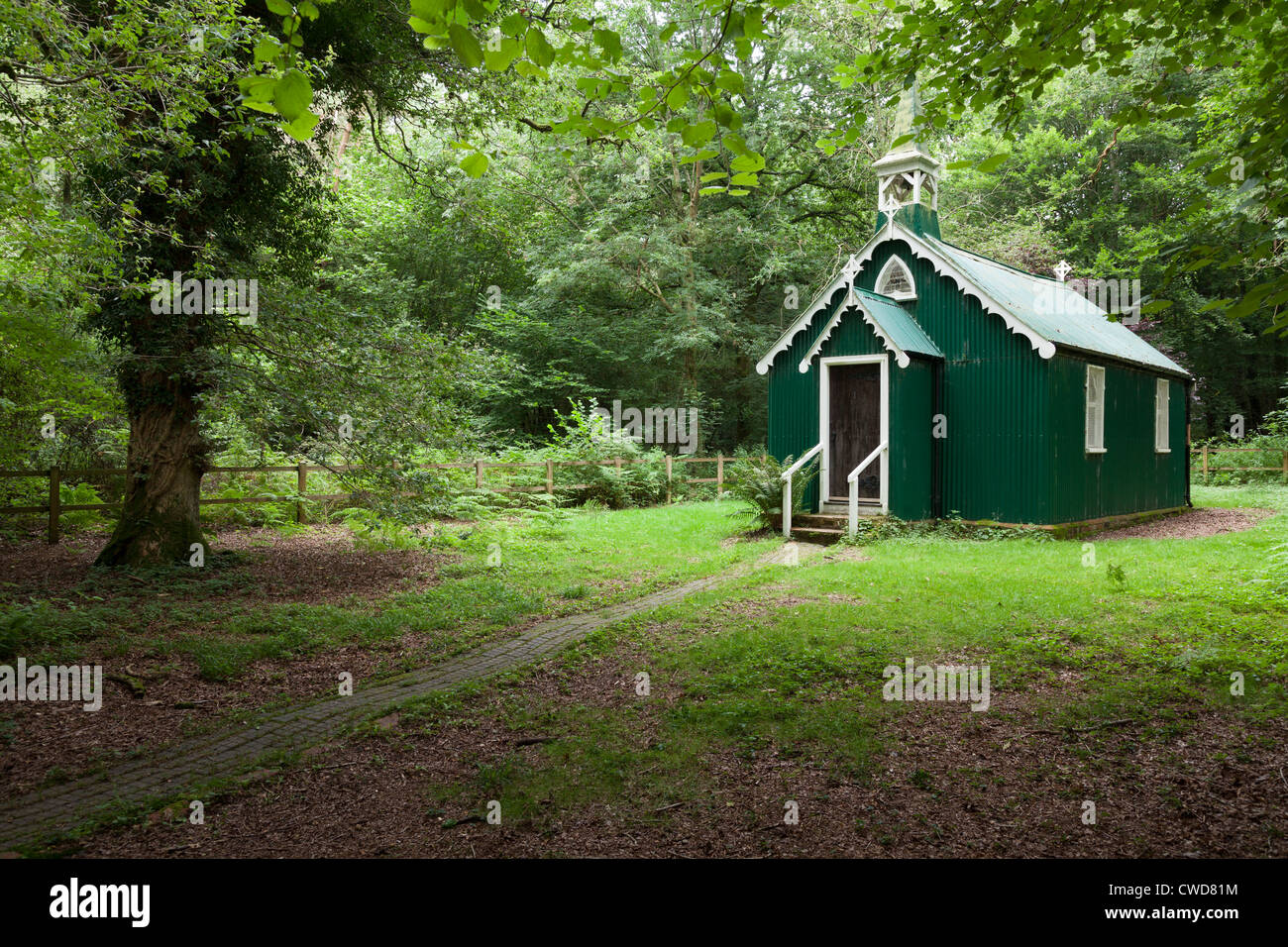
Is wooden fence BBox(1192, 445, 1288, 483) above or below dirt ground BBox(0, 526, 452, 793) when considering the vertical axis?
above

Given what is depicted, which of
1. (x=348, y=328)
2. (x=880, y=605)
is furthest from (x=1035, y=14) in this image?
(x=348, y=328)

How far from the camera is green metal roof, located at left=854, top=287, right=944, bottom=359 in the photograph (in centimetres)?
1417

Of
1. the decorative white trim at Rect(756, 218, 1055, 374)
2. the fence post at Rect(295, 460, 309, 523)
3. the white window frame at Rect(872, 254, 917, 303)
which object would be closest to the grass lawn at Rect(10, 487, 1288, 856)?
the decorative white trim at Rect(756, 218, 1055, 374)

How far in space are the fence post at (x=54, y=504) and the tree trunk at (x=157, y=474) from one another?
3329 mm

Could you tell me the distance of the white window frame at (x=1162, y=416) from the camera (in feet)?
61.0

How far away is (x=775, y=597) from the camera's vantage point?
930 cm

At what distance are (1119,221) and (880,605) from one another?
31.1m

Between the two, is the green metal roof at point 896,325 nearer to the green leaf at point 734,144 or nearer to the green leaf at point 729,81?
the green leaf at point 729,81

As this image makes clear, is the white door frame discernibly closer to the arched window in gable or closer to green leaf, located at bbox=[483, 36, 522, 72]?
the arched window in gable

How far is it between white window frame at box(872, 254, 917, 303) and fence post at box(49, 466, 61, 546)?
15626mm

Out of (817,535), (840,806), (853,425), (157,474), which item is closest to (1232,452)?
(853,425)

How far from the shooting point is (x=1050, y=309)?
16.8 m

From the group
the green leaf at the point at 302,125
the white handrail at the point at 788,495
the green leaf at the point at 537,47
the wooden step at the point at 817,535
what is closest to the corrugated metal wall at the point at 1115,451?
the wooden step at the point at 817,535
